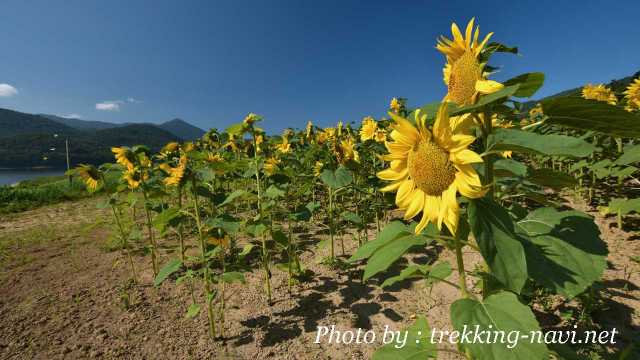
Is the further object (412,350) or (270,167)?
(270,167)

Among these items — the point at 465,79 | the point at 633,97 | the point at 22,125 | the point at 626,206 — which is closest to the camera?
the point at 465,79

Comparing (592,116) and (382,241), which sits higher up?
(592,116)

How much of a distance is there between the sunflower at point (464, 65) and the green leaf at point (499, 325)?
25.6 inches

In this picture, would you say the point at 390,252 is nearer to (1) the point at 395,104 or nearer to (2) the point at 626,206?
(2) the point at 626,206

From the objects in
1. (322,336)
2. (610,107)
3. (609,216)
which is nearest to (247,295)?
(322,336)

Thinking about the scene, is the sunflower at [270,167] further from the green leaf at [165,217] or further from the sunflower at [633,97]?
the sunflower at [633,97]

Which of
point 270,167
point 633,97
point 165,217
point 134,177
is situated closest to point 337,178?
point 270,167

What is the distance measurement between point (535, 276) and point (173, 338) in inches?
107

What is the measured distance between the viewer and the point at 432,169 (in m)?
1.06

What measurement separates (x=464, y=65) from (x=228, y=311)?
2894 millimetres

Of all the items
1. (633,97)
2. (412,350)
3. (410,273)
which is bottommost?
(412,350)

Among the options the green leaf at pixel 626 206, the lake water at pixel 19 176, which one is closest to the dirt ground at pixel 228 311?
the green leaf at pixel 626 206

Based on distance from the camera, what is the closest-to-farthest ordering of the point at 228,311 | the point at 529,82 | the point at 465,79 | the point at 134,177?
the point at 529,82 → the point at 465,79 → the point at 228,311 → the point at 134,177

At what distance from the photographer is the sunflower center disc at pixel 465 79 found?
39.4 inches
